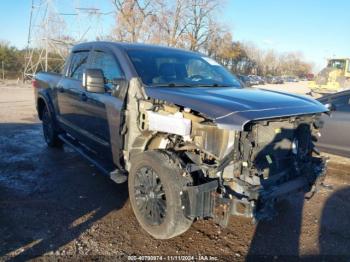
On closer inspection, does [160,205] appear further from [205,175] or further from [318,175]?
[318,175]

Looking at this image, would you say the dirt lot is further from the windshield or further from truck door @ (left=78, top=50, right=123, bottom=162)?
the windshield

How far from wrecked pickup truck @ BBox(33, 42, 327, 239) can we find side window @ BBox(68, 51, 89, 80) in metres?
0.34

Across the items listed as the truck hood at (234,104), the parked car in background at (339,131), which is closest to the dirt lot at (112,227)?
the parked car in background at (339,131)

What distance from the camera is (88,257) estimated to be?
133 inches

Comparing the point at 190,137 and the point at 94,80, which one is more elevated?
the point at 94,80

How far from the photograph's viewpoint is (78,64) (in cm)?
566

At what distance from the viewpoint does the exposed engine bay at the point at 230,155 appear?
129 inches

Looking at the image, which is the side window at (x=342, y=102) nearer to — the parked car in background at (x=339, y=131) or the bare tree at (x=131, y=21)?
the parked car in background at (x=339, y=131)

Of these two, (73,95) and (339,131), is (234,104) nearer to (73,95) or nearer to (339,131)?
(73,95)

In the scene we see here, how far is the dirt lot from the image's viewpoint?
3.54m

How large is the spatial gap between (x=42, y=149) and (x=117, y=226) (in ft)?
12.6

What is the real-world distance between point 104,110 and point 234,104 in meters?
1.87

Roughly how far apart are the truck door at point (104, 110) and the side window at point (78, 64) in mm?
296

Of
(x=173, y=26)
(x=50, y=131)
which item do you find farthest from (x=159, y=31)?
(x=50, y=131)
